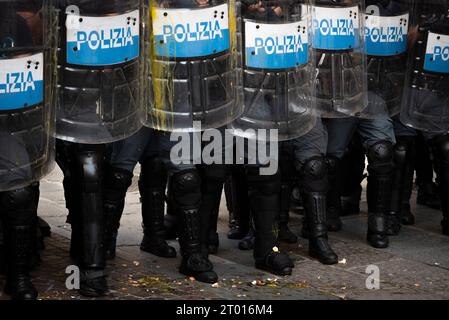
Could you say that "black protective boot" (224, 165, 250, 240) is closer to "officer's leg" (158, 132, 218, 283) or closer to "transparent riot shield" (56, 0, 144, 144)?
"officer's leg" (158, 132, 218, 283)

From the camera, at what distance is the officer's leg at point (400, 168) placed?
25.1ft

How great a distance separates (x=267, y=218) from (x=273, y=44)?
110 cm

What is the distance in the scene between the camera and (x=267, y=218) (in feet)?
21.8

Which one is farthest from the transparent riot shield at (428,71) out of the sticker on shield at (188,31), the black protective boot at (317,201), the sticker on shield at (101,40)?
the sticker on shield at (101,40)

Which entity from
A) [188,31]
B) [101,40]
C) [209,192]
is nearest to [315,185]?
[209,192]

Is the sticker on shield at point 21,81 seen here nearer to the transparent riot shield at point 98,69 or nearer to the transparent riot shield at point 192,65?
the transparent riot shield at point 98,69

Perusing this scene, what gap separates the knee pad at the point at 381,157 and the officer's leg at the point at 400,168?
307 millimetres

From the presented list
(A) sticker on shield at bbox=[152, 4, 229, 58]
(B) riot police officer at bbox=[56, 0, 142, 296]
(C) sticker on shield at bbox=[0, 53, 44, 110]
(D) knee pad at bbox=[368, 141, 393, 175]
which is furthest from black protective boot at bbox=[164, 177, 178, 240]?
(C) sticker on shield at bbox=[0, 53, 44, 110]

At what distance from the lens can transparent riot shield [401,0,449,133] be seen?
23.5 ft

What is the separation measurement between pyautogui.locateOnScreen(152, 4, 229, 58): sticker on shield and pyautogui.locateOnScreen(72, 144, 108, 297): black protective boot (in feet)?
2.27

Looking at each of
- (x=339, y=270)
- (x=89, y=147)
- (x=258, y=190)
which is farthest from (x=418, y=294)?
(x=89, y=147)

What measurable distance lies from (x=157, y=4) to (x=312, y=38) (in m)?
1.12

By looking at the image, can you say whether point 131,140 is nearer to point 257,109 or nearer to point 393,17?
point 257,109

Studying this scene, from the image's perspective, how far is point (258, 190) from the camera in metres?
6.62
